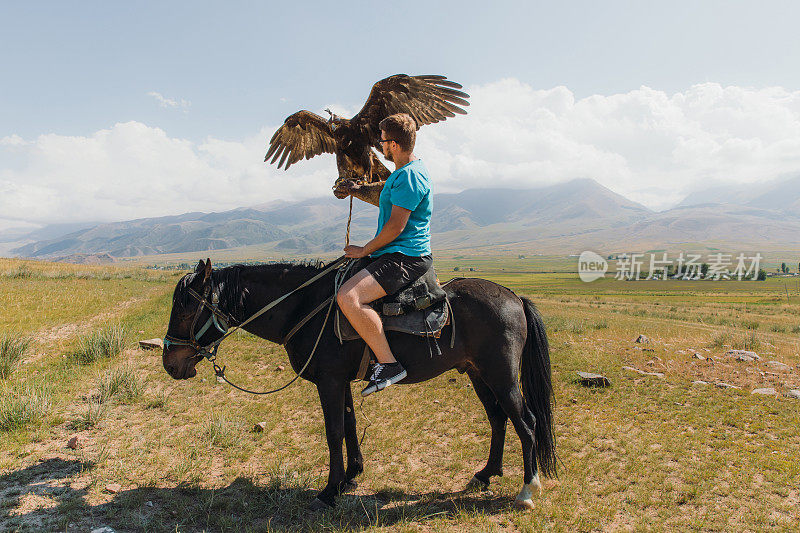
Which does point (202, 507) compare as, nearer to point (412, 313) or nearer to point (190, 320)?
point (190, 320)

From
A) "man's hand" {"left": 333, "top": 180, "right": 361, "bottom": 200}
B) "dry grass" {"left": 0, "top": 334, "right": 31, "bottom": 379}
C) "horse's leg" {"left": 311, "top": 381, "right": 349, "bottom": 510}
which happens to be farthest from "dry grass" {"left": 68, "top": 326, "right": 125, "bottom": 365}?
"man's hand" {"left": 333, "top": 180, "right": 361, "bottom": 200}

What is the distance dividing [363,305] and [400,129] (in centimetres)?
175

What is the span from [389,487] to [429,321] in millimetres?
2187

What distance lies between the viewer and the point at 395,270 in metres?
3.94

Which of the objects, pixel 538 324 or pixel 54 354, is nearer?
pixel 538 324

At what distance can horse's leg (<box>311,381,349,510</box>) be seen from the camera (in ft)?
13.6

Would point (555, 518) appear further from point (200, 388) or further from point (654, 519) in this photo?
point (200, 388)

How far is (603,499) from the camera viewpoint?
437 centimetres

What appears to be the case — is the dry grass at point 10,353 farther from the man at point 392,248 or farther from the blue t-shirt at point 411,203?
the blue t-shirt at point 411,203

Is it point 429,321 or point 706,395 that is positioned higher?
point 429,321

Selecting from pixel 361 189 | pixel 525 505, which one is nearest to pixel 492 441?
pixel 525 505

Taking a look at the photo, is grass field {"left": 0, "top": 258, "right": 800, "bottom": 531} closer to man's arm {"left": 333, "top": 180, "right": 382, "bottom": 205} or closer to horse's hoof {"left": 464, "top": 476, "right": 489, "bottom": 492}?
horse's hoof {"left": 464, "top": 476, "right": 489, "bottom": 492}

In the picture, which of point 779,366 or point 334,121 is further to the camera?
point 779,366

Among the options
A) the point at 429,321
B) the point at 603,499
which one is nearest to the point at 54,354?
the point at 429,321
